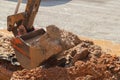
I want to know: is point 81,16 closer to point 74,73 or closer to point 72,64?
point 72,64

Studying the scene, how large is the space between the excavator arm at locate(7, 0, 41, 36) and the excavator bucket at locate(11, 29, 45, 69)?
10.2 inches

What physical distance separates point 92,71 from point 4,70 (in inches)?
80.5

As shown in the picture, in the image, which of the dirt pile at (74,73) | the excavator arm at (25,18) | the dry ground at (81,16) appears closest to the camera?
the dirt pile at (74,73)

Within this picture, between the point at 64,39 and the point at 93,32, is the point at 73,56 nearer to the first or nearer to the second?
the point at 64,39

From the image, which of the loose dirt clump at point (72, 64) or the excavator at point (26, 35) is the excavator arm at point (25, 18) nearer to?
the excavator at point (26, 35)

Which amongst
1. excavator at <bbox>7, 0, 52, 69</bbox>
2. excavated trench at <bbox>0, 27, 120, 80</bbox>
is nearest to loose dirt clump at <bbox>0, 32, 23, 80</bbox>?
excavated trench at <bbox>0, 27, 120, 80</bbox>

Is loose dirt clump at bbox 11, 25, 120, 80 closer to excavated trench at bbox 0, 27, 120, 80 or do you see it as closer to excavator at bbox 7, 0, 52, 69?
excavated trench at bbox 0, 27, 120, 80

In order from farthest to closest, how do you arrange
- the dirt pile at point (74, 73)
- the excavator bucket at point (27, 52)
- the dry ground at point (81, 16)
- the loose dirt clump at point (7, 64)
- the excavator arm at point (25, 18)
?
the dry ground at point (81, 16) < the loose dirt clump at point (7, 64) < the excavator arm at point (25, 18) < the excavator bucket at point (27, 52) < the dirt pile at point (74, 73)

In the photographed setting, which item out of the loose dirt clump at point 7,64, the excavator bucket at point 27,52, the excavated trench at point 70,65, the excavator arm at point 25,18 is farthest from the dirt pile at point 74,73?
the excavator arm at point 25,18

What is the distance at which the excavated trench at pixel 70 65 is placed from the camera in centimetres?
582

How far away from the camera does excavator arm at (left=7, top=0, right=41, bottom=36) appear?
6.34 metres

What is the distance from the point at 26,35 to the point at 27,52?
42cm

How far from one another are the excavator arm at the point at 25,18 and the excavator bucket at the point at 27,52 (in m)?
0.26

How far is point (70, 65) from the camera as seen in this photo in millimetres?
6281
